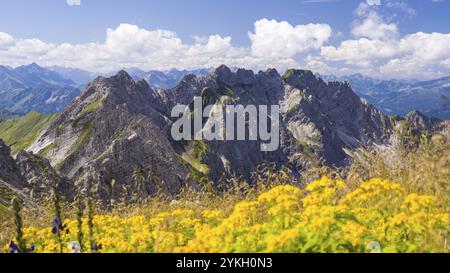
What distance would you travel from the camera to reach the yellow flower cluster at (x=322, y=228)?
6.23 m

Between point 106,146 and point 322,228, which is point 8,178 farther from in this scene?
point 106,146

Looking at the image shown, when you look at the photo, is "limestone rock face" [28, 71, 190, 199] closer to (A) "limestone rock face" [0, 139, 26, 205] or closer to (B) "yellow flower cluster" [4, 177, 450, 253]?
(A) "limestone rock face" [0, 139, 26, 205]

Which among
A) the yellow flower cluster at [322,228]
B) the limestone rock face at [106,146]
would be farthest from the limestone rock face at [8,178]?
the yellow flower cluster at [322,228]

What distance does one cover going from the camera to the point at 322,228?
6332 mm

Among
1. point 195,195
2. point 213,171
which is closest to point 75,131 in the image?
point 213,171

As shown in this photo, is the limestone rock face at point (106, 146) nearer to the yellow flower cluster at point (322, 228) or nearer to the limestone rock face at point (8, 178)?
the limestone rock face at point (8, 178)

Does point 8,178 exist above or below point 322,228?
below

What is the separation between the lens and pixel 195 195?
503 inches

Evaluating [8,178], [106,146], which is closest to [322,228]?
[8,178]

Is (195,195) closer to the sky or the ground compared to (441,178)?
closer to the ground

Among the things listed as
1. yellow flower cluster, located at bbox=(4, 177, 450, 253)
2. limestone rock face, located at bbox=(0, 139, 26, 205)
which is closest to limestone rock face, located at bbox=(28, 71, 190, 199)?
limestone rock face, located at bbox=(0, 139, 26, 205)
